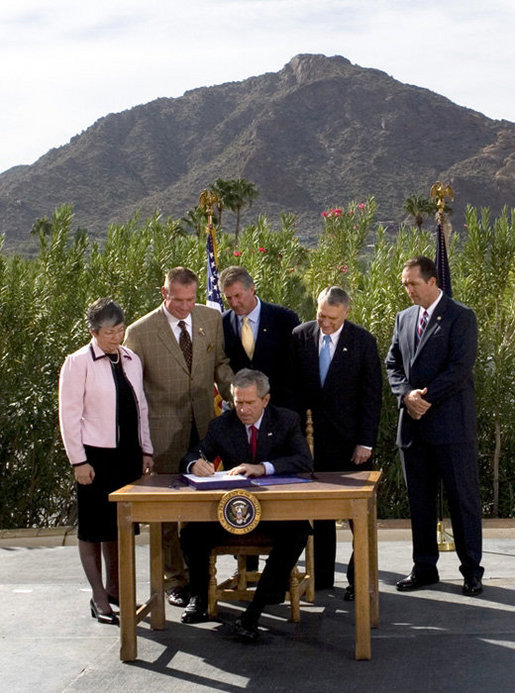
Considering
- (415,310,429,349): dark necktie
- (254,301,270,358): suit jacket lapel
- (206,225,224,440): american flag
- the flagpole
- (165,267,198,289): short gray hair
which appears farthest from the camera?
(206,225,224,440): american flag

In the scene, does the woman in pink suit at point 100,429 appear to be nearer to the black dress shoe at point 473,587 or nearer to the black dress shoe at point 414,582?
the black dress shoe at point 414,582

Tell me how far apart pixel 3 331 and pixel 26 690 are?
4940 mm

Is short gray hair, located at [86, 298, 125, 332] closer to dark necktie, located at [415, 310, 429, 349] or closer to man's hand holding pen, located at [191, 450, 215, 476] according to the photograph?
man's hand holding pen, located at [191, 450, 215, 476]

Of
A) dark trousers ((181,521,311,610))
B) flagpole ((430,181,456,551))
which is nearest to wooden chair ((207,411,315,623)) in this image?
dark trousers ((181,521,311,610))

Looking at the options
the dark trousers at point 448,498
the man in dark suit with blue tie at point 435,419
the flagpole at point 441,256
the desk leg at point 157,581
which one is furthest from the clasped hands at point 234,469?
the flagpole at point 441,256

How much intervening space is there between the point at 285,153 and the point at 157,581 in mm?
77906

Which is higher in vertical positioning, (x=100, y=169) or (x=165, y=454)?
(x=100, y=169)

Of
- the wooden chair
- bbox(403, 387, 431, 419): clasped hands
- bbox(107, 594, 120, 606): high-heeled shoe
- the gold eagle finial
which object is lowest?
bbox(107, 594, 120, 606): high-heeled shoe

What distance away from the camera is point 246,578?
6047 mm

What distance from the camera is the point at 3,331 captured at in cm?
945

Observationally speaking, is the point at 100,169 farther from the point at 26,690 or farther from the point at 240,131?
the point at 26,690

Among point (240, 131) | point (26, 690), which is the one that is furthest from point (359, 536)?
point (240, 131)

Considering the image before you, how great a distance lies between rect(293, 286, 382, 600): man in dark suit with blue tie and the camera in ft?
21.5

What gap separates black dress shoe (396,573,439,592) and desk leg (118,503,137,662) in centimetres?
183
